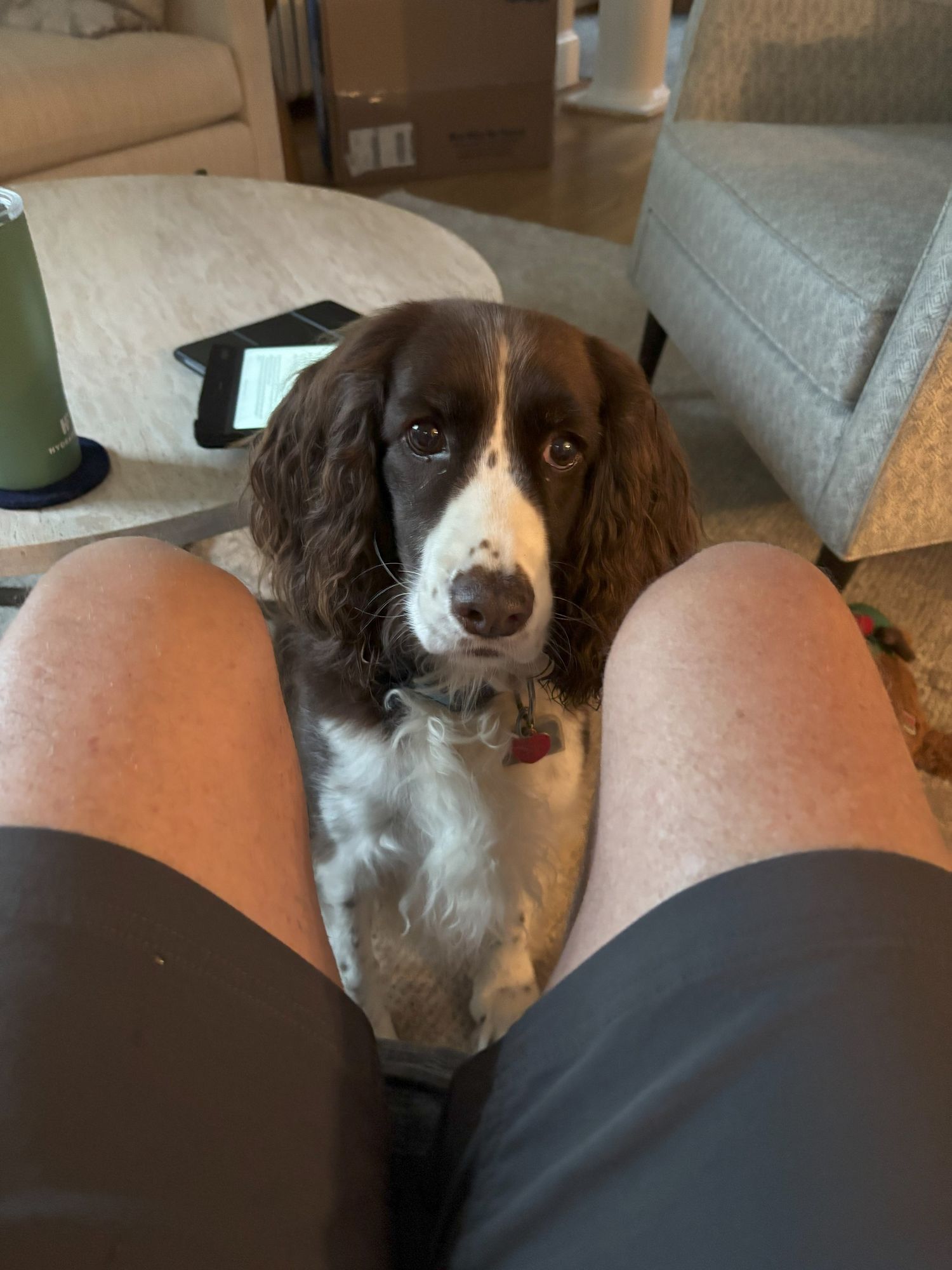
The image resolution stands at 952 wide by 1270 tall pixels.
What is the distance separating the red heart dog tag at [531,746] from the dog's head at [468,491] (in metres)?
0.05

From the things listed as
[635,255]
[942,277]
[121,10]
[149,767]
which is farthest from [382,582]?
[121,10]

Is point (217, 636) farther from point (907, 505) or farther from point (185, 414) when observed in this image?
point (907, 505)

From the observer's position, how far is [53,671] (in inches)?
22.7

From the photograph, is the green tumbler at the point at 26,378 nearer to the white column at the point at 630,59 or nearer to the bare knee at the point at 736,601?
the bare knee at the point at 736,601

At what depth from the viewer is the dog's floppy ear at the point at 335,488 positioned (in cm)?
98

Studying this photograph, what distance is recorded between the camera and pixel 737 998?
457mm

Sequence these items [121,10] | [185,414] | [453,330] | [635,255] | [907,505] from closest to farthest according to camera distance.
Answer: [453,330] < [185,414] < [907,505] < [635,255] < [121,10]

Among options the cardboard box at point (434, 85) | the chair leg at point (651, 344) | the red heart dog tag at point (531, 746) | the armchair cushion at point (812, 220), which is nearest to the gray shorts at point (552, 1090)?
the red heart dog tag at point (531, 746)

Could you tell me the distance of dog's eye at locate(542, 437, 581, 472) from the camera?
950mm

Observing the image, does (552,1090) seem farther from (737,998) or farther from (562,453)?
(562,453)

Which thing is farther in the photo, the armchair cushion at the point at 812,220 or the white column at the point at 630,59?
the white column at the point at 630,59

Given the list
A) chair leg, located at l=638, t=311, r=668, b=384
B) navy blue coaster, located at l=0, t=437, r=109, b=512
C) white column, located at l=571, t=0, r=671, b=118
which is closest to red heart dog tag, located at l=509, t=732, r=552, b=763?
navy blue coaster, located at l=0, t=437, r=109, b=512

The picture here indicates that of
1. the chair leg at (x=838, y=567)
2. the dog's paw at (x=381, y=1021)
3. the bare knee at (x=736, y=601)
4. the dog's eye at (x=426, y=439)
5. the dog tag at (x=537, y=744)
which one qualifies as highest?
the bare knee at (x=736, y=601)

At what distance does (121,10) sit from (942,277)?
2684 millimetres
